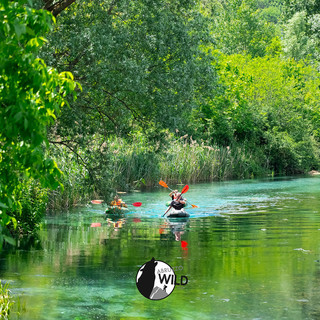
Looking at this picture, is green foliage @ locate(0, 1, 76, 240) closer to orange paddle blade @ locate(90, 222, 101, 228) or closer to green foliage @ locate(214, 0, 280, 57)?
orange paddle blade @ locate(90, 222, 101, 228)

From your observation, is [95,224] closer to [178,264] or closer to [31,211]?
[31,211]

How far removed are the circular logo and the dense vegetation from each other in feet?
7.07

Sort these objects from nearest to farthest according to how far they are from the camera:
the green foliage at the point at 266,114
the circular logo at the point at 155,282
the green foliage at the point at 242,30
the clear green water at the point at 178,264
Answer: the clear green water at the point at 178,264, the circular logo at the point at 155,282, the green foliage at the point at 266,114, the green foliage at the point at 242,30

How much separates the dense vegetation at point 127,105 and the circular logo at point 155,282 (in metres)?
2.16

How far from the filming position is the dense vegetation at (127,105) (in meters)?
5.54

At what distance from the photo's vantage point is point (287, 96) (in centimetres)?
4784

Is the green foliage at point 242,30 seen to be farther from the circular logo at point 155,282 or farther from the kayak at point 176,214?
the circular logo at point 155,282

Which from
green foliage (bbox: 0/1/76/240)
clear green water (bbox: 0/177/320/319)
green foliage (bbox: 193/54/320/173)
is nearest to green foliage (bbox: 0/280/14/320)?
clear green water (bbox: 0/177/320/319)

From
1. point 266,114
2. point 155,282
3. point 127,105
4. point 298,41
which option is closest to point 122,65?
point 127,105

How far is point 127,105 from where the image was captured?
59.5ft

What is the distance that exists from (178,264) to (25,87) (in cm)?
709

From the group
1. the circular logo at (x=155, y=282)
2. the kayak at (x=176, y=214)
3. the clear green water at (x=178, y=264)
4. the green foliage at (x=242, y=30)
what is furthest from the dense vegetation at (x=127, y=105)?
the green foliage at (x=242, y=30)

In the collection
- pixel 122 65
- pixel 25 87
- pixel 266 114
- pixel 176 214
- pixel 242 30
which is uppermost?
pixel 242 30

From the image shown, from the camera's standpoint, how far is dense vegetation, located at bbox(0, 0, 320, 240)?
5.54m
